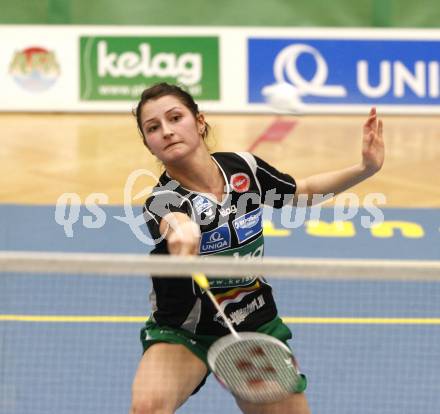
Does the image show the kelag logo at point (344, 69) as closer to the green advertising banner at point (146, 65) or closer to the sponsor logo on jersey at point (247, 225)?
the green advertising banner at point (146, 65)

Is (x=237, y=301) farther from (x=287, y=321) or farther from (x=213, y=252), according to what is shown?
(x=287, y=321)

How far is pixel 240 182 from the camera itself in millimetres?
4281

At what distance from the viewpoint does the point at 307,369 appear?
5945 mm

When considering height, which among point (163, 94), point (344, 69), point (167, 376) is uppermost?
point (344, 69)

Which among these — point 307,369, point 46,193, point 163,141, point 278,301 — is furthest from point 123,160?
point 163,141

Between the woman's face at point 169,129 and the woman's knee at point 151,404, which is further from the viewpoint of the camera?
the woman's face at point 169,129

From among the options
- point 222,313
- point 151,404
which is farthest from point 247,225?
point 151,404

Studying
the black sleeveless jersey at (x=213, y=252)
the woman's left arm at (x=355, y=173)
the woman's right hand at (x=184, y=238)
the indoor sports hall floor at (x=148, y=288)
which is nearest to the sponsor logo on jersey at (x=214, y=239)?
the black sleeveless jersey at (x=213, y=252)

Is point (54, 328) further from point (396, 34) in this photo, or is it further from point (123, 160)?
point (396, 34)

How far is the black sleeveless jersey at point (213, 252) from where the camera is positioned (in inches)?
161

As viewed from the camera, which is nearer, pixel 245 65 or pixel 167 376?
pixel 167 376

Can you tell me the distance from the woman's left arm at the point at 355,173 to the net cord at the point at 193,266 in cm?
92

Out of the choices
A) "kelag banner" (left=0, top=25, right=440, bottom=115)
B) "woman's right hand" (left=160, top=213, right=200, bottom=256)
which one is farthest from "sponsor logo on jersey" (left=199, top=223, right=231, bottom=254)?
"kelag banner" (left=0, top=25, right=440, bottom=115)

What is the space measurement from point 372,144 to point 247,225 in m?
0.63
